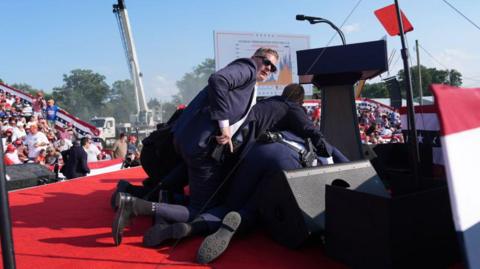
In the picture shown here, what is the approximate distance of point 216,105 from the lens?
244 cm

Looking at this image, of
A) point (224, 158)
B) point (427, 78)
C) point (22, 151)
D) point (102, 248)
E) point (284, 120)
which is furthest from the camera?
point (427, 78)

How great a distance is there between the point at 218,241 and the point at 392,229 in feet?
2.99

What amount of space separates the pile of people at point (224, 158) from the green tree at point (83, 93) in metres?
72.2

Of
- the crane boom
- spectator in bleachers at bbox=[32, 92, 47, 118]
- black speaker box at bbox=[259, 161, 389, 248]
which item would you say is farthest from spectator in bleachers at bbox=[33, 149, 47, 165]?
the crane boom

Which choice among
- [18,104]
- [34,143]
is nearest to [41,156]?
[34,143]

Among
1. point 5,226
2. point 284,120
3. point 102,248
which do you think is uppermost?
point 284,120

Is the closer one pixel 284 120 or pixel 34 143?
pixel 284 120

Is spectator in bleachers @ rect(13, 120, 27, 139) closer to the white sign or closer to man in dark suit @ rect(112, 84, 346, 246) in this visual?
the white sign

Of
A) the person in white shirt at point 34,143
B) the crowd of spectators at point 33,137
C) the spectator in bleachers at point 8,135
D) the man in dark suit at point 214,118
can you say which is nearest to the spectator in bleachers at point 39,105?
the crowd of spectators at point 33,137

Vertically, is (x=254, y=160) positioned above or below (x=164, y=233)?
above

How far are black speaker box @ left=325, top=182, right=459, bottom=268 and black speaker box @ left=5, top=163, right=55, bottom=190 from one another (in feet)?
14.7

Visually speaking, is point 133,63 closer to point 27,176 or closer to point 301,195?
point 27,176

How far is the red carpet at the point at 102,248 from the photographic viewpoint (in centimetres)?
206

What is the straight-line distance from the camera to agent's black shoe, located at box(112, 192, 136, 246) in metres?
2.28
